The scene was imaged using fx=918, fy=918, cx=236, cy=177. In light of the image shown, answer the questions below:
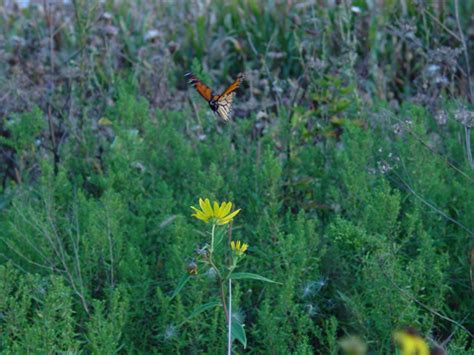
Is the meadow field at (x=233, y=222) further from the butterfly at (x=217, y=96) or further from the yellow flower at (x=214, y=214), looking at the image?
the butterfly at (x=217, y=96)

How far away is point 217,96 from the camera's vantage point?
2.89 m

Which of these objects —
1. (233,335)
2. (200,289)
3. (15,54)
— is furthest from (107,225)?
(15,54)

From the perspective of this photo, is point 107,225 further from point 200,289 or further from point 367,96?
point 367,96

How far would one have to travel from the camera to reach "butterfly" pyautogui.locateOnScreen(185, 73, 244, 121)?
275cm

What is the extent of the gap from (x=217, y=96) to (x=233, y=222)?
969mm

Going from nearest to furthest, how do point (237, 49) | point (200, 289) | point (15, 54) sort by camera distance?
1. point (200, 289)
2. point (15, 54)
3. point (237, 49)

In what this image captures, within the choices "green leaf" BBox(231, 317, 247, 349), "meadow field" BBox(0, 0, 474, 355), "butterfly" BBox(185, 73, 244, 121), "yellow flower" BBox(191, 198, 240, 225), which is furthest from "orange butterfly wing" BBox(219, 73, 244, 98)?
"green leaf" BBox(231, 317, 247, 349)

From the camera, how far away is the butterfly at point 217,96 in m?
2.75

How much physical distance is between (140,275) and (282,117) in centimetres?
147

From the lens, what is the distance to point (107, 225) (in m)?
3.33

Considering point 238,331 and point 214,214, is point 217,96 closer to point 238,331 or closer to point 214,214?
point 214,214

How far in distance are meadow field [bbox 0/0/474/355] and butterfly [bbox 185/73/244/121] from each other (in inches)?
15.4

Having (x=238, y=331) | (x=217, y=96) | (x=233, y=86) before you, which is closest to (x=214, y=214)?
(x=238, y=331)

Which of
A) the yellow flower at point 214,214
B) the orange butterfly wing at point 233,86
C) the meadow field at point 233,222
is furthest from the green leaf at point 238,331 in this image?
the orange butterfly wing at point 233,86
